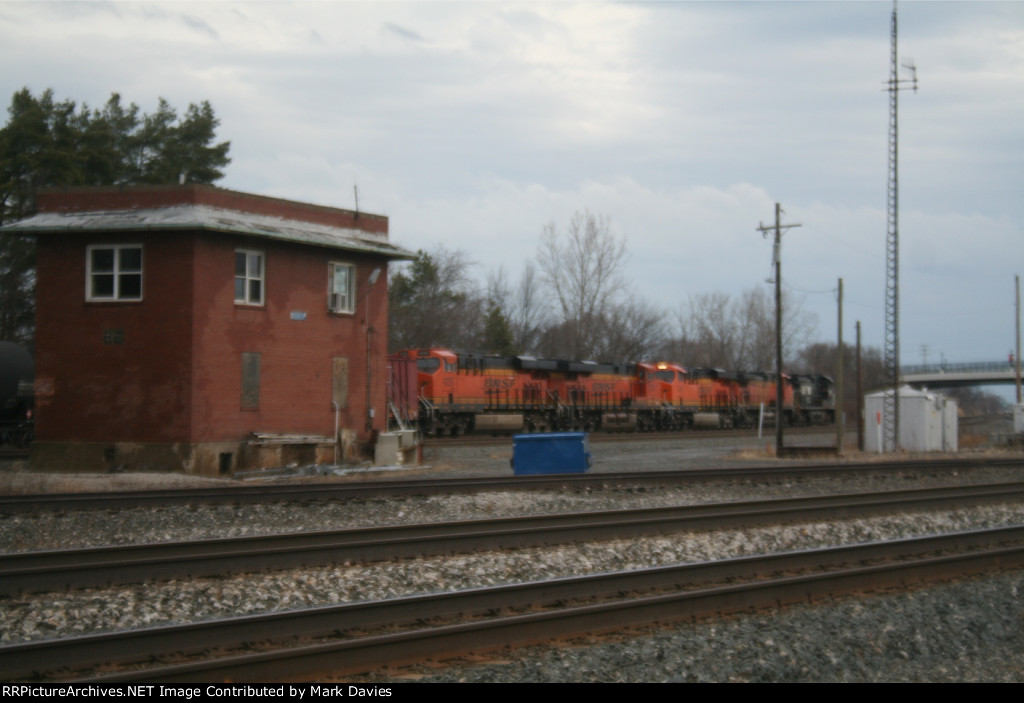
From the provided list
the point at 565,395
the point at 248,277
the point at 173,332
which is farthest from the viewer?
the point at 565,395

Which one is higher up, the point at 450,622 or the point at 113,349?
the point at 113,349

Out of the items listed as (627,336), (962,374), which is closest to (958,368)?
(962,374)

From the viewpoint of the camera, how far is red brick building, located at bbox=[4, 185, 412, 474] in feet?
71.2

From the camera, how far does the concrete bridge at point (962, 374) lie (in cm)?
11200

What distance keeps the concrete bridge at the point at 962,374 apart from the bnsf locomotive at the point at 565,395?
199ft

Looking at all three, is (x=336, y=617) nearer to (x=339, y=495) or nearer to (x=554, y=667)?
(x=554, y=667)

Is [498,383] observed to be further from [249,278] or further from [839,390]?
[249,278]

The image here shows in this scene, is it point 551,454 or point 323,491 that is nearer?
point 323,491

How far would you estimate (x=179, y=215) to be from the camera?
22125 mm

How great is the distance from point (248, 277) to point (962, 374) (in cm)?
11357

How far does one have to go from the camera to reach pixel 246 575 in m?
9.32

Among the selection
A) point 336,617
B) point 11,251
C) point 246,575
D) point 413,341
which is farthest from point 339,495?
point 413,341

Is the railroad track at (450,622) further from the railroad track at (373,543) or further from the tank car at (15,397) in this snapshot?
the tank car at (15,397)

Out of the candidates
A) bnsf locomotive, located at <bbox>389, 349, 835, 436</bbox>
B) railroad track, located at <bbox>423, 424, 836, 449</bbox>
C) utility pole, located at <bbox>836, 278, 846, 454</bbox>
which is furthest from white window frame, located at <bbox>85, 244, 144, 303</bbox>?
utility pole, located at <bbox>836, 278, 846, 454</bbox>
